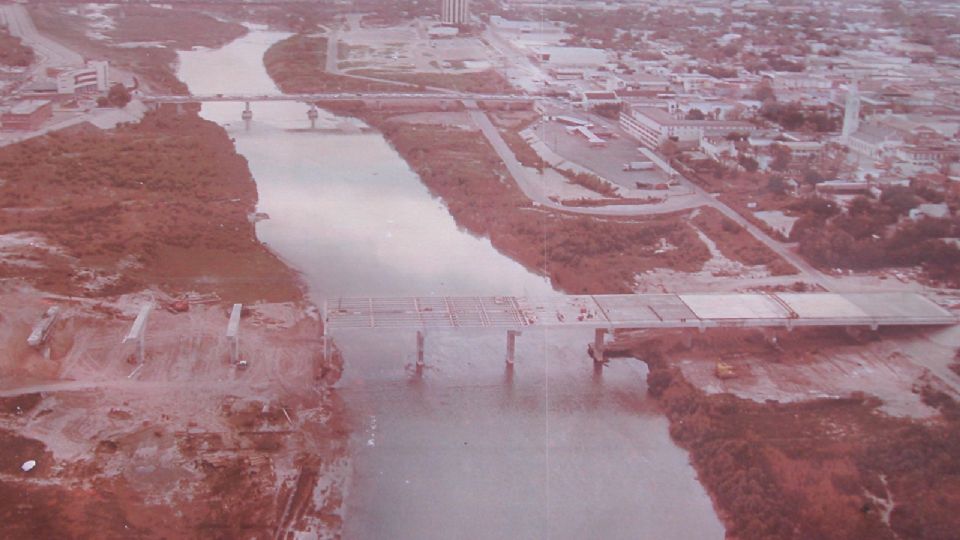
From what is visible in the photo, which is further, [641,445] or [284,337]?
[284,337]

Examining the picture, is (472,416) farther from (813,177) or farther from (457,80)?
(457,80)

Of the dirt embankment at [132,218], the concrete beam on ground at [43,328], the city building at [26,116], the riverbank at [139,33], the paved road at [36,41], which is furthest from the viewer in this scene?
the riverbank at [139,33]

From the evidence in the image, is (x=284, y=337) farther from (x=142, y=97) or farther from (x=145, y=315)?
(x=142, y=97)

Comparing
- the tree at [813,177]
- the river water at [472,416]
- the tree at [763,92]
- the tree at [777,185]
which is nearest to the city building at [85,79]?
the river water at [472,416]

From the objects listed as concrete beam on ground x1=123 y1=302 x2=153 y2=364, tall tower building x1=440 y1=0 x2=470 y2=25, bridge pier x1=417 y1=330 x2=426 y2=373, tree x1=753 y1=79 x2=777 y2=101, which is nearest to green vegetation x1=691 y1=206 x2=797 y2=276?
bridge pier x1=417 y1=330 x2=426 y2=373

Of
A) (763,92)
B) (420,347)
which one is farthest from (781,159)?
(420,347)

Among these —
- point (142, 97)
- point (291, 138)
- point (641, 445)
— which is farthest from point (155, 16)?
point (641, 445)

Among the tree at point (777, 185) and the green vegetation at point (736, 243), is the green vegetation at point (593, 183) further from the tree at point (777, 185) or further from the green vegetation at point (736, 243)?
the tree at point (777, 185)
